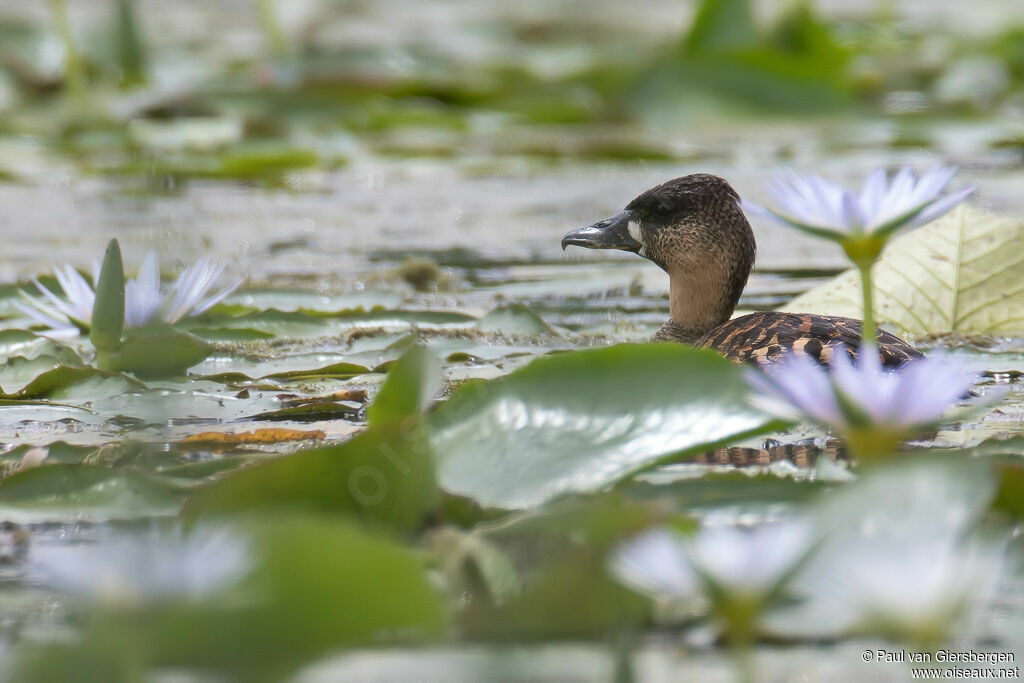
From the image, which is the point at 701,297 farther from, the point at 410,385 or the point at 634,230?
the point at 410,385

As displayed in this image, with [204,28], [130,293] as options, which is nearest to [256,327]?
[130,293]

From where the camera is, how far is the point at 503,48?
29.5ft

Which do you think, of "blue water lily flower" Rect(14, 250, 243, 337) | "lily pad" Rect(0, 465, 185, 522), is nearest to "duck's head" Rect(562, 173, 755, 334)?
"blue water lily flower" Rect(14, 250, 243, 337)

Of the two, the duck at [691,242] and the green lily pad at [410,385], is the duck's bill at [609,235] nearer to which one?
the duck at [691,242]

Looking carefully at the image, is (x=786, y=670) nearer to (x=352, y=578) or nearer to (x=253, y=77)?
(x=352, y=578)

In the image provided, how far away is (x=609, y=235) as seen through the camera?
3.48 m

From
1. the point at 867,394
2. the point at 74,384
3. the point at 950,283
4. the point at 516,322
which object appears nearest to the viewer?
the point at 867,394

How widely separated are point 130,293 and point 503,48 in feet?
22.3

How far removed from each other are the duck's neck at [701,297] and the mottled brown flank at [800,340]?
58 cm

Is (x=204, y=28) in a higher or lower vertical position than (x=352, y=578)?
higher

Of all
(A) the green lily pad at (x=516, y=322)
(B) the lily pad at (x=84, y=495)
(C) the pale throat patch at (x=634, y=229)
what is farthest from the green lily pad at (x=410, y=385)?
(C) the pale throat patch at (x=634, y=229)

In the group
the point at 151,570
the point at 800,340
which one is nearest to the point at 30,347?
the point at 800,340

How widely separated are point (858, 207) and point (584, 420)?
41 cm

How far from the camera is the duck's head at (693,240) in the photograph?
338 centimetres
